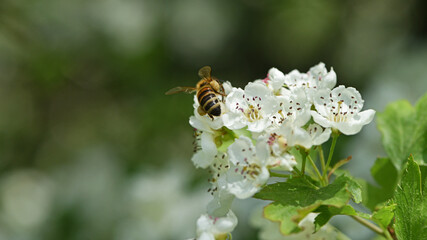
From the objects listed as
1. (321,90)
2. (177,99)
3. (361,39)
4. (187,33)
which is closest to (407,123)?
(321,90)

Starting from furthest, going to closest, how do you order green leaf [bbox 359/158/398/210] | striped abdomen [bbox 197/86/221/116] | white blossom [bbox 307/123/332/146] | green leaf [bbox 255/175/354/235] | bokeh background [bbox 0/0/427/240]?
bokeh background [bbox 0/0/427/240] → green leaf [bbox 359/158/398/210] → striped abdomen [bbox 197/86/221/116] → white blossom [bbox 307/123/332/146] → green leaf [bbox 255/175/354/235]

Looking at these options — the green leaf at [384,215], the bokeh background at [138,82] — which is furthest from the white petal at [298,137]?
the bokeh background at [138,82]

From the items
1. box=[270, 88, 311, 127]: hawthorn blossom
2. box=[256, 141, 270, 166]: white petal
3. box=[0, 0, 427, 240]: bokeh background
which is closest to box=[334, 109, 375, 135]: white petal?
box=[270, 88, 311, 127]: hawthorn blossom

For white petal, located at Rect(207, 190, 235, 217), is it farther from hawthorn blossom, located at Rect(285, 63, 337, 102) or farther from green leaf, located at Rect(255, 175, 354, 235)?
hawthorn blossom, located at Rect(285, 63, 337, 102)

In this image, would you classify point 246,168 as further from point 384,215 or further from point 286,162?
point 384,215

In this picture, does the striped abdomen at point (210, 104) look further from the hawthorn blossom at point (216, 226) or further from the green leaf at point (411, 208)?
the green leaf at point (411, 208)

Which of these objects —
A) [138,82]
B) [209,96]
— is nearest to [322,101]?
[209,96]

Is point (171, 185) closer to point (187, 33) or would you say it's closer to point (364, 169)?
point (364, 169)

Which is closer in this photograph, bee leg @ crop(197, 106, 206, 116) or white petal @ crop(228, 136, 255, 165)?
white petal @ crop(228, 136, 255, 165)
